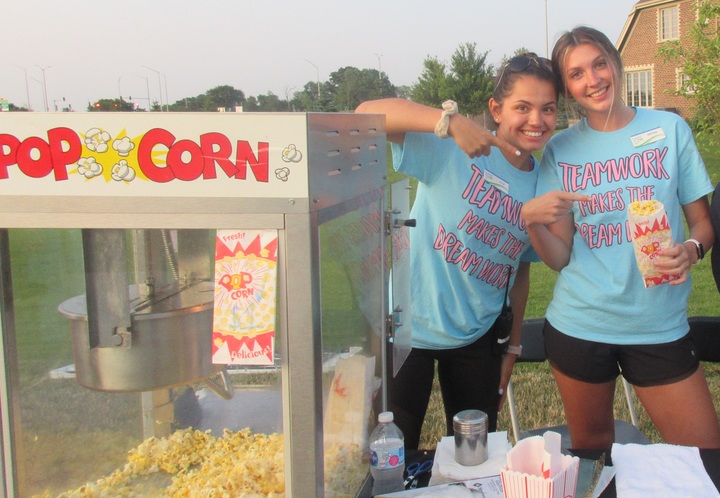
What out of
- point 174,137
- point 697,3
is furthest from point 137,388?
point 697,3

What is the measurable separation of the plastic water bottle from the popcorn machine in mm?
43

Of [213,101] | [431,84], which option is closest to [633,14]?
[431,84]

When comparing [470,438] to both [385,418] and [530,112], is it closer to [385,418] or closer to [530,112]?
[385,418]

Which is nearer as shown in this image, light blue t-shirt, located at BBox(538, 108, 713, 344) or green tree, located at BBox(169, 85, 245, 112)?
green tree, located at BBox(169, 85, 245, 112)

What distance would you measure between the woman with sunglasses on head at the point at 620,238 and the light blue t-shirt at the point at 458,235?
0.15m

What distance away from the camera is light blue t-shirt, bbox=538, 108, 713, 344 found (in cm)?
196

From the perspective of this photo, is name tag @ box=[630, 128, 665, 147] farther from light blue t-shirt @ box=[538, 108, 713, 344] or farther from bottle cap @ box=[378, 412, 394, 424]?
bottle cap @ box=[378, 412, 394, 424]

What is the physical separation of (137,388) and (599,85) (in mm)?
1532

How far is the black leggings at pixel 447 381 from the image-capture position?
2248 millimetres

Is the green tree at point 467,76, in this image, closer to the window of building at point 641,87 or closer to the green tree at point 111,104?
the window of building at point 641,87

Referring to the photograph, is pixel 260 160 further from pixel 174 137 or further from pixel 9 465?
pixel 9 465

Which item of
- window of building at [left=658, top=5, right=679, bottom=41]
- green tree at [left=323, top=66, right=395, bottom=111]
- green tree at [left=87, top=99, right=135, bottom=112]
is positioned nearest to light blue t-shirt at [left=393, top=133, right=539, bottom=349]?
green tree at [left=87, top=99, right=135, bottom=112]

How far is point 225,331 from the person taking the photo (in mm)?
1161

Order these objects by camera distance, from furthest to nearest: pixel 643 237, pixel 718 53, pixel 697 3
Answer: pixel 697 3, pixel 718 53, pixel 643 237
